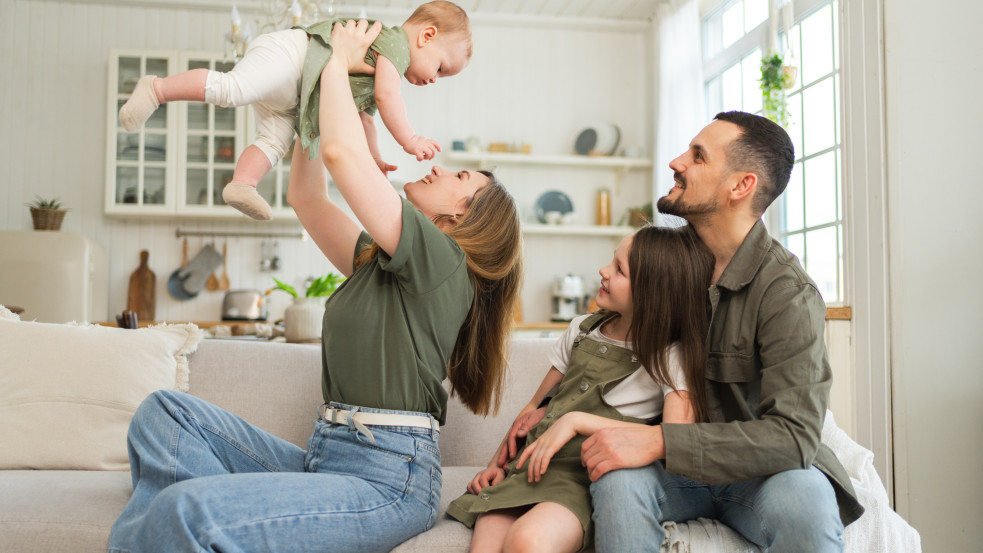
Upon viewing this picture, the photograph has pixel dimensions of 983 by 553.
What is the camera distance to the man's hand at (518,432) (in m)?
1.62

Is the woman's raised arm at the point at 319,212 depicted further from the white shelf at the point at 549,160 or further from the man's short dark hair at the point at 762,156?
the white shelf at the point at 549,160

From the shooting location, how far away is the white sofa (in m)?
1.47

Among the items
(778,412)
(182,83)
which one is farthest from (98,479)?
(778,412)

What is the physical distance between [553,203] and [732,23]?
1.59 metres

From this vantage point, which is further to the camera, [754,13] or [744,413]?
[754,13]

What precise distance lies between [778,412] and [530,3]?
4407 mm

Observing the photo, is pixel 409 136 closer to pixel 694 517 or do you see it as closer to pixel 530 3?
pixel 694 517

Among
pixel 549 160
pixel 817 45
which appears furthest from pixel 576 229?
pixel 817 45

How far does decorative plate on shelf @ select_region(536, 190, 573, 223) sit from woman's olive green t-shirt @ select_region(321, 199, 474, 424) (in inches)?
156

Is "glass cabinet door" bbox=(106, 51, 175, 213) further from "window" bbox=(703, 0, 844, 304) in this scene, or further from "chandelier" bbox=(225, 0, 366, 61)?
"window" bbox=(703, 0, 844, 304)

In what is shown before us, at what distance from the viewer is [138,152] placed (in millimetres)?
4855

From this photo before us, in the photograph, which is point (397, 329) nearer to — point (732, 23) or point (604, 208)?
point (732, 23)

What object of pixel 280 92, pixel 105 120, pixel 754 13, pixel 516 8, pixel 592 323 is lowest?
pixel 592 323

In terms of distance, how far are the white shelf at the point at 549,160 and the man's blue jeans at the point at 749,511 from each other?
3.87m
